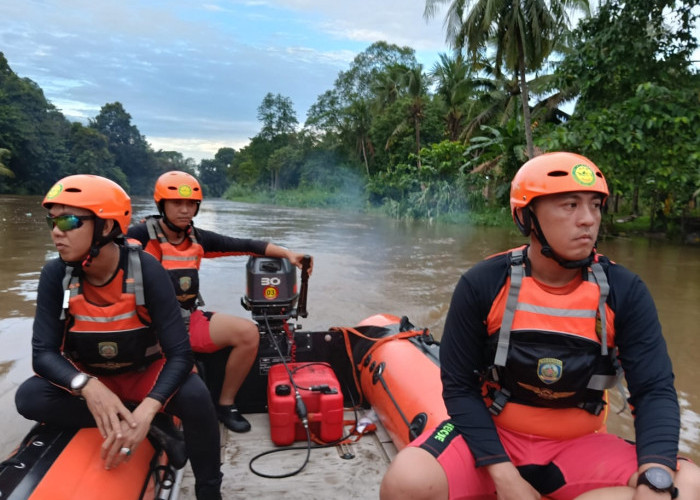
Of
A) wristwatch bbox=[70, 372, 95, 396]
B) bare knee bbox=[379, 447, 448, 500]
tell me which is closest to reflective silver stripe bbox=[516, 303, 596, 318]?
bare knee bbox=[379, 447, 448, 500]

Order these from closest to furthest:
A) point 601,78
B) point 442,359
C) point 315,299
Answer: point 442,359 → point 315,299 → point 601,78

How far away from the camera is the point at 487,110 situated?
78.3 ft

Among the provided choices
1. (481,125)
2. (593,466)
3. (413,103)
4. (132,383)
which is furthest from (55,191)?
(413,103)

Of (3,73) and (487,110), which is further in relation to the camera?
(3,73)

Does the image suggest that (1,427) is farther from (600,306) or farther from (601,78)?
(601,78)

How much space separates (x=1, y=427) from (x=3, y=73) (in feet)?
168

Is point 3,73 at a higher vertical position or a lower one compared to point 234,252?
higher

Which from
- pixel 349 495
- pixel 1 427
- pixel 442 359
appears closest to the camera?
pixel 442 359

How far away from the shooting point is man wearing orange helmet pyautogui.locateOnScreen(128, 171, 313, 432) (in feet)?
9.92

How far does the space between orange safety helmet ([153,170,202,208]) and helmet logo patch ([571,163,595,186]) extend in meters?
2.26

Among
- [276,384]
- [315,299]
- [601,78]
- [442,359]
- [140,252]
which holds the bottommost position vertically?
[315,299]

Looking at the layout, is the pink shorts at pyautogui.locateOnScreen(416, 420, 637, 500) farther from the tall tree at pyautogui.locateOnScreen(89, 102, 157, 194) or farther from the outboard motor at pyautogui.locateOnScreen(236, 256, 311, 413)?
the tall tree at pyautogui.locateOnScreen(89, 102, 157, 194)

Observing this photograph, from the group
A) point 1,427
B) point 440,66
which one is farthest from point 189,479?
point 440,66

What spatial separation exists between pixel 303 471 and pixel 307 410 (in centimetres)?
35
